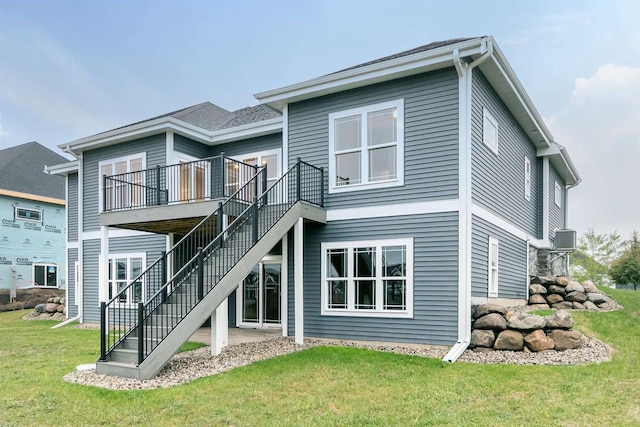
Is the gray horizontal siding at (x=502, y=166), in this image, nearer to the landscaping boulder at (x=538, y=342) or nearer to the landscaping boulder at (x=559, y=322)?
the landscaping boulder at (x=559, y=322)

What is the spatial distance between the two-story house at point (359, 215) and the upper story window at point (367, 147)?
3 cm

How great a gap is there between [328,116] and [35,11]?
21.4 m

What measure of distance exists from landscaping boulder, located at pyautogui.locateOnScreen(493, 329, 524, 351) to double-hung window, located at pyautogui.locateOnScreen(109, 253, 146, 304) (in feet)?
33.1

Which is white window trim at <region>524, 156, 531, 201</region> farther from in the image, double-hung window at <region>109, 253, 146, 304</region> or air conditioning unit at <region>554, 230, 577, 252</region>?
double-hung window at <region>109, 253, 146, 304</region>

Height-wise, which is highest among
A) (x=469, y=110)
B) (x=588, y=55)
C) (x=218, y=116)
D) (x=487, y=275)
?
(x=588, y=55)

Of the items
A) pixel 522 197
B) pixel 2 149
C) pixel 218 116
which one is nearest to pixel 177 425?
pixel 522 197

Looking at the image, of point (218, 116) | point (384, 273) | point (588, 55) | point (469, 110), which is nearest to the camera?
point (469, 110)

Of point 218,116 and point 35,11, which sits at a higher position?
point 35,11

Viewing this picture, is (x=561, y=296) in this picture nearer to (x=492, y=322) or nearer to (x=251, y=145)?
Answer: (x=492, y=322)

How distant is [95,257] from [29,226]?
1210 centimetres

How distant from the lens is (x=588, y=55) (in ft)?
93.0

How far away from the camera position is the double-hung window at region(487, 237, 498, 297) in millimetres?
10125

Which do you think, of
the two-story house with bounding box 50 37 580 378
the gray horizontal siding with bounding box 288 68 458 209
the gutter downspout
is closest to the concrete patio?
the two-story house with bounding box 50 37 580 378

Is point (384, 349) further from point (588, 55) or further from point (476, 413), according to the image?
point (588, 55)
